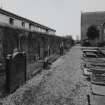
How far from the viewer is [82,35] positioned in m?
57.4

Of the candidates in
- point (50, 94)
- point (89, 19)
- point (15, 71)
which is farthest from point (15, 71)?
point (89, 19)

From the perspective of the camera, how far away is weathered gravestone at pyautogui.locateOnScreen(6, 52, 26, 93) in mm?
3605

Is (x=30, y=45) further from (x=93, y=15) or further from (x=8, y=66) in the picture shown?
(x=93, y=15)

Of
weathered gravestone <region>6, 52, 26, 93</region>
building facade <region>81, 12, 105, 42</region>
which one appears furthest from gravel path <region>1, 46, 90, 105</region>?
building facade <region>81, 12, 105, 42</region>

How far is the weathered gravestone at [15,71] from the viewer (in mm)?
3605

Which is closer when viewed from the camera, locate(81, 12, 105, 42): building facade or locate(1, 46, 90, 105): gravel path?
locate(1, 46, 90, 105): gravel path

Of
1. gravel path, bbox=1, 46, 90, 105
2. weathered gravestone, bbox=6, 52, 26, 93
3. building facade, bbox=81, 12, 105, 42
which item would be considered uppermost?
building facade, bbox=81, 12, 105, 42

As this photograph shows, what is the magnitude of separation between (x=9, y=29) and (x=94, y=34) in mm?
40574

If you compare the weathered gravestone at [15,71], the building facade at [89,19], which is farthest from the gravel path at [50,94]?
the building facade at [89,19]

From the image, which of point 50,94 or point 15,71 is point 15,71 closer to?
point 15,71

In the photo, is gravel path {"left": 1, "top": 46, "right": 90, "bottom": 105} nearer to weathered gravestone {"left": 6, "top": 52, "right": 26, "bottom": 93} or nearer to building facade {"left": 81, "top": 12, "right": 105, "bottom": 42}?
weathered gravestone {"left": 6, "top": 52, "right": 26, "bottom": 93}

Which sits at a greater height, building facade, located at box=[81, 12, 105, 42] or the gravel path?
building facade, located at box=[81, 12, 105, 42]

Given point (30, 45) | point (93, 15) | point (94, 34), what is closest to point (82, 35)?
point (93, 15)

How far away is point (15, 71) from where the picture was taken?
391 cm
